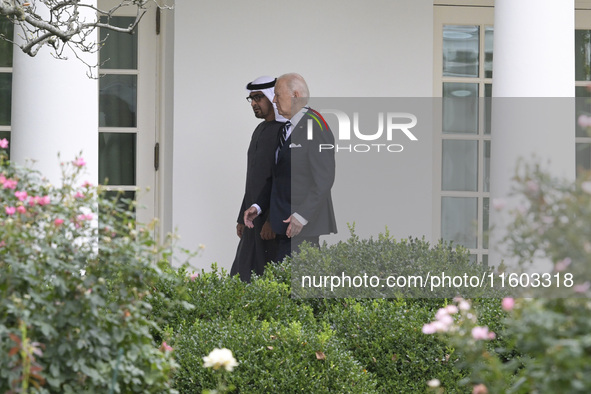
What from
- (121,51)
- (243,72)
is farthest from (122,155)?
(243,72)

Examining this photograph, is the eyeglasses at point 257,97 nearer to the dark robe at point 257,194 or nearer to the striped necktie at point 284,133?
the dark robe at point 257,194

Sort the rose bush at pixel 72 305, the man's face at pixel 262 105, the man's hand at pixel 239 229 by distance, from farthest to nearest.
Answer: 1. the man's hand at pixel 239 229
2. the man's face at pixel 262 105
3. the rose bush at pixel 72 305

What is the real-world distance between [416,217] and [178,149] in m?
1.99

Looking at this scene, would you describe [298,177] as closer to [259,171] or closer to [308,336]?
[259,171]

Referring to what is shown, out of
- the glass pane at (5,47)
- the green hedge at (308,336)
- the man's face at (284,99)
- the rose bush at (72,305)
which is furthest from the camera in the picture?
the glass pane at (5,47)

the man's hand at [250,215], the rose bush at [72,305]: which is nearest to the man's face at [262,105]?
the man's hand at [250,215]

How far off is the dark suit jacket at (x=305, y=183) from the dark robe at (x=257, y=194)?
19cm

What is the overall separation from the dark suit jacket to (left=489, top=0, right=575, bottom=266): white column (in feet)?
4.22

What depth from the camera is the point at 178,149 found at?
6871mm

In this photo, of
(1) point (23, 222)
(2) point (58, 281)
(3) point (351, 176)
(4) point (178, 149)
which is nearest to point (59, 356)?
(2) point (58, 281)

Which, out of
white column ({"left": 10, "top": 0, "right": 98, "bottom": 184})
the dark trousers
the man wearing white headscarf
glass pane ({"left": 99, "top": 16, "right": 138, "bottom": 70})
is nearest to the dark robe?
the man wearing white headscarf

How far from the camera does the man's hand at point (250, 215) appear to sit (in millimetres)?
6332

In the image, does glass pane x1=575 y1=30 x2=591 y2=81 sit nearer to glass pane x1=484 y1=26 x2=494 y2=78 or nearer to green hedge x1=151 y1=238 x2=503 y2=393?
glass pane x1=484 y1=26 x2=494 y2=78

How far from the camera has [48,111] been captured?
15.6 feet
